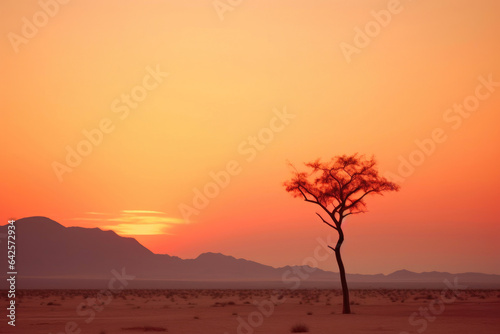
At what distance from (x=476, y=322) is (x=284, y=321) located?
33.6 feet

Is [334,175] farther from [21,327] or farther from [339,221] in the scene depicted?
[21,327]

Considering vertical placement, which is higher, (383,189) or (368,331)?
(383,189)

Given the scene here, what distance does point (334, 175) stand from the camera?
1554 inches

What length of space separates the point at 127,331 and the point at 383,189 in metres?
18.6

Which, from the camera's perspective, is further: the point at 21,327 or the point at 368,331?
the point at 21,327

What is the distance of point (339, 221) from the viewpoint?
38594mm

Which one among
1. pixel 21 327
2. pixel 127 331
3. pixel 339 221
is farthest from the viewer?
pixel 339 221

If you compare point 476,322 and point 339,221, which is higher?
point 339,221

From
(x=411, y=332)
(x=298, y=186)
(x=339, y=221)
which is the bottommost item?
(x=411, y=332)

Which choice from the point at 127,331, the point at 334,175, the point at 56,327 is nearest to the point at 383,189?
the point at 334,175

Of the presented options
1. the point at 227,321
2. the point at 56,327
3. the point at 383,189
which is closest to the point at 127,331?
the point at 56,327

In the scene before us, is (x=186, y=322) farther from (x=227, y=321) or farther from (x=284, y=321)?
(x=284, y=321)

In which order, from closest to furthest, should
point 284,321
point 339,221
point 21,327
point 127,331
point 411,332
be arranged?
1. point 411,332
2. point 127,331
3. point 21,327
4. point 284,321
5. point 339,221

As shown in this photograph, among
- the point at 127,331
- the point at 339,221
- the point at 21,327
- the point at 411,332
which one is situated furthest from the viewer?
the point at 339,221
